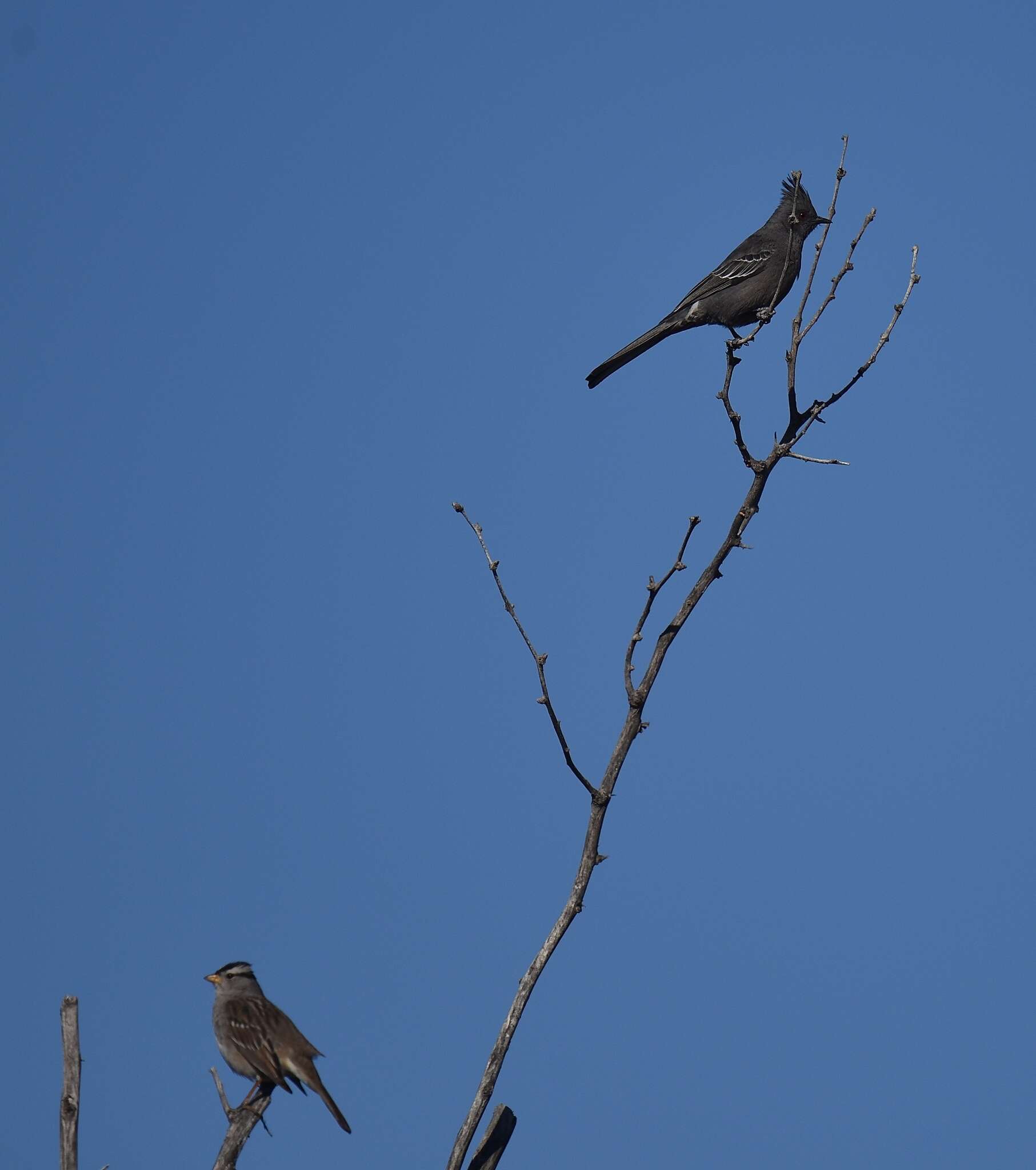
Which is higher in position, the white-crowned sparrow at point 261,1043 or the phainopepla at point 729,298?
the phainopepla at point 729,298

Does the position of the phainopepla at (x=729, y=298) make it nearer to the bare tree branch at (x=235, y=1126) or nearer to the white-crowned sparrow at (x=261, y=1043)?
the white-crowned sparrow at (x=261, y=1043)

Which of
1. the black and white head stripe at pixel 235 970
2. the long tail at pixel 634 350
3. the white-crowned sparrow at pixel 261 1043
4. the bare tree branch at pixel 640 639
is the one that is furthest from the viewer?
the long tail at pixel 634 350

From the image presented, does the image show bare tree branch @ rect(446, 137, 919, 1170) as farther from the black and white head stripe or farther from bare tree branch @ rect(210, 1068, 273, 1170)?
the black and white head stripe

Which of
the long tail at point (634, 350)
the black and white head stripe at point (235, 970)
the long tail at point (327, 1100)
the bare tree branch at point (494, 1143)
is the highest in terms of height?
the long tail at point (634, 350)

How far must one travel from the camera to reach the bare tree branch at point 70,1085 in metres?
5.59

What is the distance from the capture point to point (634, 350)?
13.2m

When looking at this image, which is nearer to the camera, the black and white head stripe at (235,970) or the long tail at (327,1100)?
the long tail at (327,1100)

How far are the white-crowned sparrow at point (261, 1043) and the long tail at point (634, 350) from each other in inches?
258

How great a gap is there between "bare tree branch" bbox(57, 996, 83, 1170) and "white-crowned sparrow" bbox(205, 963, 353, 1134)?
1.72 m

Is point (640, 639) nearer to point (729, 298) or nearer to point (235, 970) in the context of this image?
point (235, 970)

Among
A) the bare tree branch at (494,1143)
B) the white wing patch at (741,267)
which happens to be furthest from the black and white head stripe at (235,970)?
the white wing patch at (741,267)

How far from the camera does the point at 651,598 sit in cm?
636

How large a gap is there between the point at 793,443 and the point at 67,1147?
15.6 ft

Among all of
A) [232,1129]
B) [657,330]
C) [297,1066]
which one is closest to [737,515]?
[232,1129]
